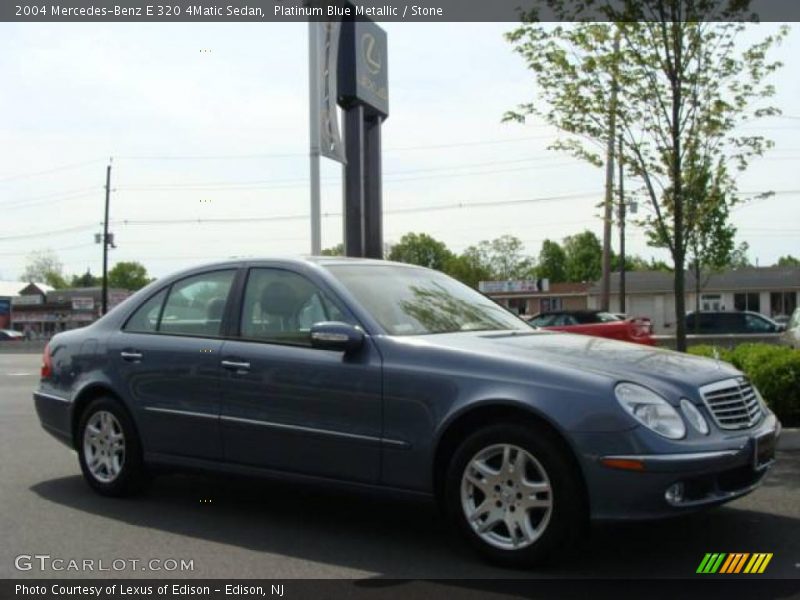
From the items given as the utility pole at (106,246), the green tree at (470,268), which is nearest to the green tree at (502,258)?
the green tree at (470,268)

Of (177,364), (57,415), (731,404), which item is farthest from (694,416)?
(57,415)

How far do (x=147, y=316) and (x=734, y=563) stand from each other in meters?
3.92

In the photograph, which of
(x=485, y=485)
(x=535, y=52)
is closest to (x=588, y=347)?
(x=485, y=485)

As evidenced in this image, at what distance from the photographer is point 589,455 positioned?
420 cm

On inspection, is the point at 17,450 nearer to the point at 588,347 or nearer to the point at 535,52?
the point at 588,347

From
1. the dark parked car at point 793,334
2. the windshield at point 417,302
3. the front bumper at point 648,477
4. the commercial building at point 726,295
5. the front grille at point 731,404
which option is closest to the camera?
the front bumper at point 648,477

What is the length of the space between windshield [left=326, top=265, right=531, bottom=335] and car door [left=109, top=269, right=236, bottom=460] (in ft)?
2.92

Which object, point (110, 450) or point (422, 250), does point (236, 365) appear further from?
point (422, 250)

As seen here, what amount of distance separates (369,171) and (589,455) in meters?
13.2

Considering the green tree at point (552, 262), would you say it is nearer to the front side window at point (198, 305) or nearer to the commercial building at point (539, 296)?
the commercial building at point (539, 296)

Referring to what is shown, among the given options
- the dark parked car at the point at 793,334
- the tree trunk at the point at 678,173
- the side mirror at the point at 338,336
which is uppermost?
the tree trunk at the point at 678,173

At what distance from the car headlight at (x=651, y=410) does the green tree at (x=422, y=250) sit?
109 metres

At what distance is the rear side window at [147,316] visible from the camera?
6043 mm

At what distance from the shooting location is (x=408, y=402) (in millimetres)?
4707
